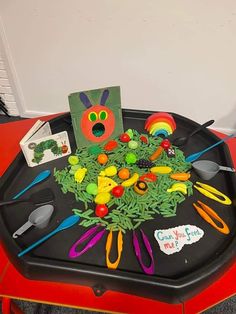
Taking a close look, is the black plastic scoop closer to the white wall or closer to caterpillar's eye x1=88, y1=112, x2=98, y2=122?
caterpillar's eye x1=88, y1=112, x2=98, y2=122

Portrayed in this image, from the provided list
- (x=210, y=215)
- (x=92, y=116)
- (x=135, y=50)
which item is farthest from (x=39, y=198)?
(x=135, y=50)

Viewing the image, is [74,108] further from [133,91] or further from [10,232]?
[133,91]

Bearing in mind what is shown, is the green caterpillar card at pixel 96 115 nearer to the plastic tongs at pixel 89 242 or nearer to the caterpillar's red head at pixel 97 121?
the caterpillar's red head at pixel 97 121

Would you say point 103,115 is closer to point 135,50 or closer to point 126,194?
point 126,194

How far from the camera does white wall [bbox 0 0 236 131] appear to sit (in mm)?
1437

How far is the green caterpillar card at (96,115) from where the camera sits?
2.59 ft

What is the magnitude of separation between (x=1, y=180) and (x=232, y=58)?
1.37 metres

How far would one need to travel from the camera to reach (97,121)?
33.0 inches

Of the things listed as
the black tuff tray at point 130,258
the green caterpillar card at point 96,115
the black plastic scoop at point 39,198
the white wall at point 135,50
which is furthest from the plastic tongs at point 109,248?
the white wall at point 135,50

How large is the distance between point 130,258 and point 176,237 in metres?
0.12

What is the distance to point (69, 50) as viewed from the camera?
1.64 metres

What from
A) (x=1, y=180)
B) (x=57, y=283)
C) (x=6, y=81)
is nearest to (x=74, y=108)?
(x=1, y=180)

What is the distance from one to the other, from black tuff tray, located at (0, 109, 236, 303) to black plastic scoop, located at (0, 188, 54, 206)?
0.01m

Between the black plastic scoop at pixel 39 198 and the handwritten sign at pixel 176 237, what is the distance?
0.28 metres
